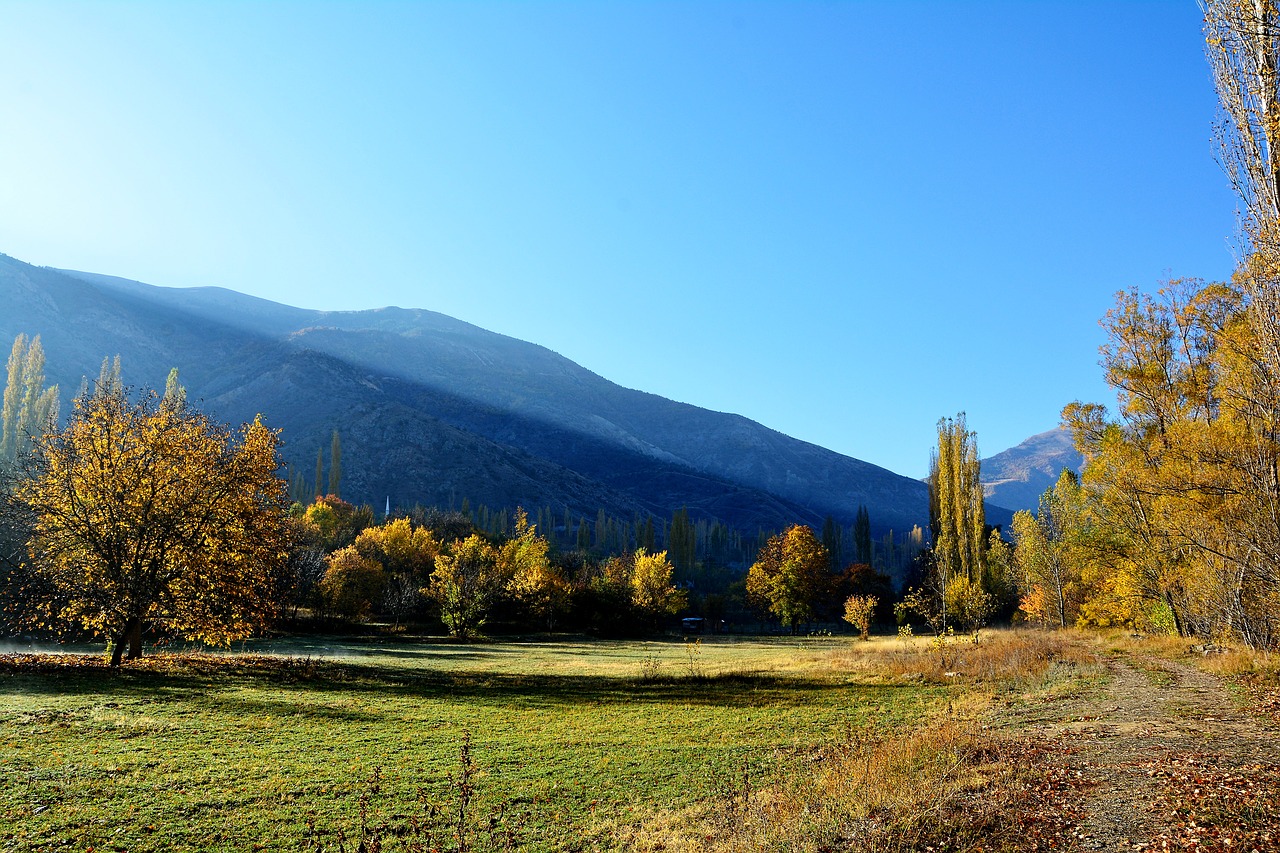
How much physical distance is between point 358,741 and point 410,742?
1155mm

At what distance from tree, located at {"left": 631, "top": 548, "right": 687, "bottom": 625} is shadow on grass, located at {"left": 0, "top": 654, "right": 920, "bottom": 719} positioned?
40104 mm

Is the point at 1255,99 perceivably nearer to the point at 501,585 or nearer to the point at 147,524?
the point at 147,524

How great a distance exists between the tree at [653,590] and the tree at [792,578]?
41.2 ft

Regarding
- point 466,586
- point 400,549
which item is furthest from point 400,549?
point 466,586

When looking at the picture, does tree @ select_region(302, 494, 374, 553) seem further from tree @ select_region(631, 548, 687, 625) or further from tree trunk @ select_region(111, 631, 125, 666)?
tree trunk @ select_region(111, 631, 125, 666)

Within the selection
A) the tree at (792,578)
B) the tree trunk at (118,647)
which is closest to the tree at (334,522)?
the tree at (792,578)

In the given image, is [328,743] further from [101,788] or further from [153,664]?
[153,664]

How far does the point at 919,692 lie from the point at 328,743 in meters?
20.2

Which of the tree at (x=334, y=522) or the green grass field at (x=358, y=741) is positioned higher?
the tree at (x=334, y=522)

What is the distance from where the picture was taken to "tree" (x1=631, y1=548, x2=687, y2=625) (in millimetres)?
70562

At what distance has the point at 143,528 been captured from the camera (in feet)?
81.1

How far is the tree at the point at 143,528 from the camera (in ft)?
78.7

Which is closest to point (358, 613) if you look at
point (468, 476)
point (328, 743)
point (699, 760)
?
point (328, 743)

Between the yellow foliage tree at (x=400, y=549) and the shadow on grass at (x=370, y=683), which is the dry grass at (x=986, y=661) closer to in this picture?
the shadow on grass at (x=370, y=683)
